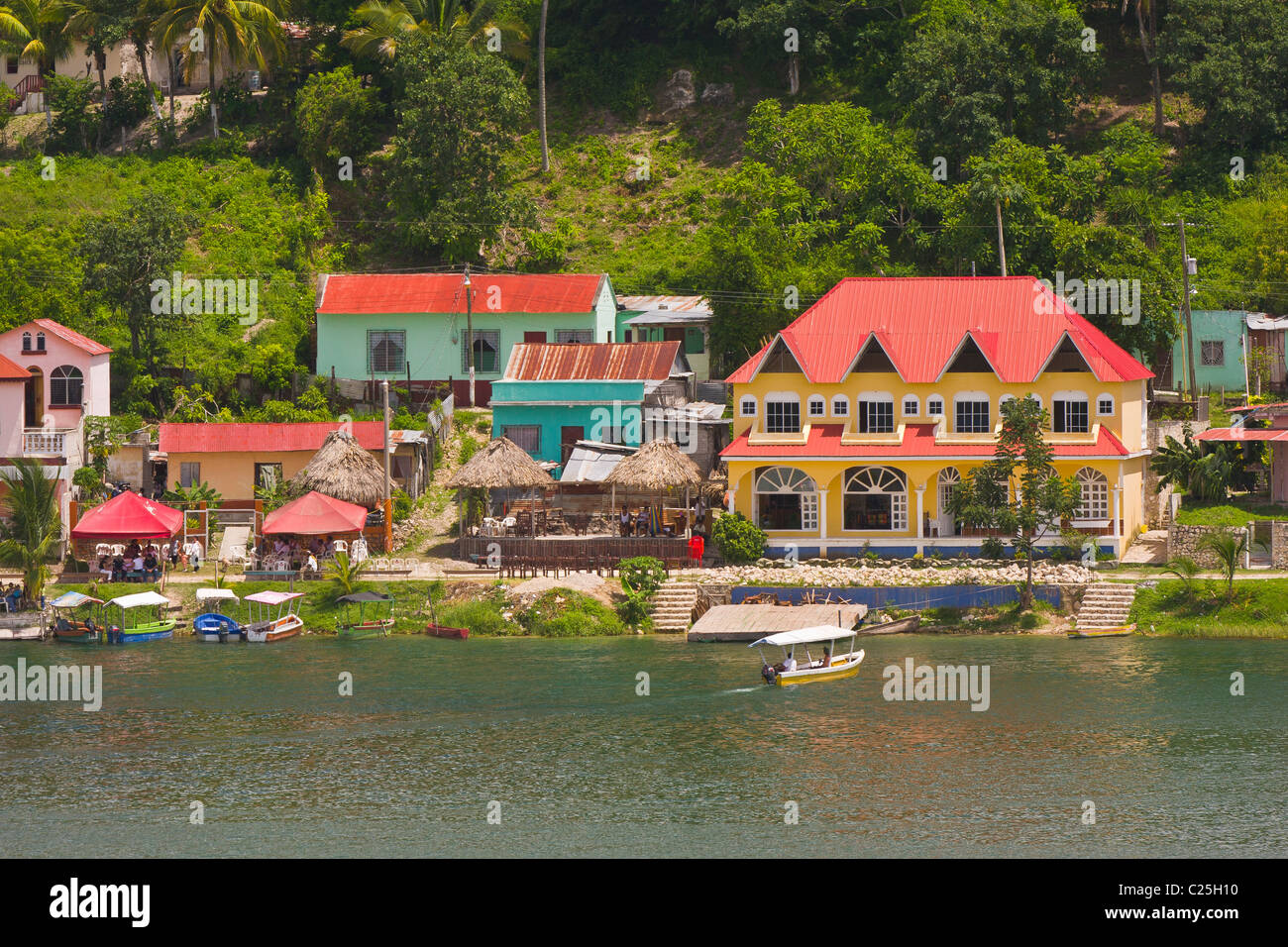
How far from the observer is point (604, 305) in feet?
247

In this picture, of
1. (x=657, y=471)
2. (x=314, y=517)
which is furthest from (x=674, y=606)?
(x=314, y=517)

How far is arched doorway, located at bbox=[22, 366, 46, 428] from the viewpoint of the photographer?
6250 centimetres

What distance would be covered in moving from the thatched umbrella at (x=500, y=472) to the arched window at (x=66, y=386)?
48.3 feet

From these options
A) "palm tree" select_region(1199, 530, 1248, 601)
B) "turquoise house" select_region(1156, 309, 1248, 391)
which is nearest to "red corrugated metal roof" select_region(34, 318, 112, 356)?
"palm tree" select_region(1199, 530, 1248, 601)

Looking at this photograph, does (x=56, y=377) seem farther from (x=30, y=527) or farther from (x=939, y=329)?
(x=939, y=329)

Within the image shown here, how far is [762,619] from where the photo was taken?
51438mm

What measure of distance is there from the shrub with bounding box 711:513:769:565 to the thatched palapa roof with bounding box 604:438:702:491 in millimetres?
1974

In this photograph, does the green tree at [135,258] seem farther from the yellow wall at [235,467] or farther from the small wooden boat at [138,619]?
the small wooden boat at [138,619]

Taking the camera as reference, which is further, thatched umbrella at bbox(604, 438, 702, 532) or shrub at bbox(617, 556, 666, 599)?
thatched umbrella at bbox(604, 438, 702, 532)

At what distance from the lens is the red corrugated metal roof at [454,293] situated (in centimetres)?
7356

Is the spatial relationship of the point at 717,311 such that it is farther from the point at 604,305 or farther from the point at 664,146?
the point at 664,146

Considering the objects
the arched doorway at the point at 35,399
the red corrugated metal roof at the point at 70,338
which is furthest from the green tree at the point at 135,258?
the arched doorway at the point at 35,399

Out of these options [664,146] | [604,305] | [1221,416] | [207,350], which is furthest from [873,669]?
[664,146]

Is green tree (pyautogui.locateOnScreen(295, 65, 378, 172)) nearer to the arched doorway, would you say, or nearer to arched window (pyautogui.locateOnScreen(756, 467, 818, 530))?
the arched doorway
